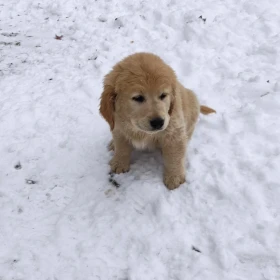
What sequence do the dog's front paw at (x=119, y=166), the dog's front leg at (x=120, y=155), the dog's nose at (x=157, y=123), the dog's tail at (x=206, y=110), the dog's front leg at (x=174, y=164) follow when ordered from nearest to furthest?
the dog's nose at (x=157, y=123) → the dog's front leg at (x=174, y=164) → the dog's front leg at (x=120, y=155) → the dog's front paw at (x=119, y=166) → the dog's tail at (x=206, y=110)

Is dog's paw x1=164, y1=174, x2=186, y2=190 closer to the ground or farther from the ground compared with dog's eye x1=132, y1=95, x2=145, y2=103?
closer to the ground

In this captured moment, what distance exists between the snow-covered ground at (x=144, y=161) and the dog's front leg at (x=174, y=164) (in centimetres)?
9

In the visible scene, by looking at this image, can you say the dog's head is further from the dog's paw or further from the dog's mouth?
the dog's paw

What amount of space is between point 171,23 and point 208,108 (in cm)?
243

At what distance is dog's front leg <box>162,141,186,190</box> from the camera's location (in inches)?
123

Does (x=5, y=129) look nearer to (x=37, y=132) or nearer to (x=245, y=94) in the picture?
(x=37, y=132)

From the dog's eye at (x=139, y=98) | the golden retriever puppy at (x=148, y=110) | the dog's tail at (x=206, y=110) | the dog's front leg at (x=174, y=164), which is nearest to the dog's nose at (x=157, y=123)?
the golden retriever puppy at (x=148, y=110)

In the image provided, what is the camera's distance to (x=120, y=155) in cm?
339

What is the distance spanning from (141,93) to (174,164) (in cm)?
87

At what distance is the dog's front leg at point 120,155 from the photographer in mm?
3270

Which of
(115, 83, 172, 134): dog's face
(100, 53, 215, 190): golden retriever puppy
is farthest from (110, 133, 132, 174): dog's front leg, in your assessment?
(115, 83, 172, 134): dog's face

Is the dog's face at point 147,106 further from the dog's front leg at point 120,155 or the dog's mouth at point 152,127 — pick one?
the dog's front leg at point 120,155

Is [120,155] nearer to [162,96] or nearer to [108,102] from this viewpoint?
[108,102]

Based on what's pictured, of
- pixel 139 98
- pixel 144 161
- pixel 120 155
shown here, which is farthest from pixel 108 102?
pixel 144 161
